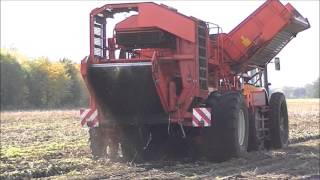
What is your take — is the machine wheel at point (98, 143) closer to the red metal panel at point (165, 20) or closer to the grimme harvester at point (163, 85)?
the grimme harvester at point (163, 85)

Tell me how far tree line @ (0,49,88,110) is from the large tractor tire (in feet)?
203

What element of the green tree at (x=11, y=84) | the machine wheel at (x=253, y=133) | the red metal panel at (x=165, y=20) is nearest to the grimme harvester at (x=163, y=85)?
the red metal panel at (x=165, y=20)

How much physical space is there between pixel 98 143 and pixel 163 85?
6.65 ft

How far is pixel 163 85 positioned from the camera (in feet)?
37.1

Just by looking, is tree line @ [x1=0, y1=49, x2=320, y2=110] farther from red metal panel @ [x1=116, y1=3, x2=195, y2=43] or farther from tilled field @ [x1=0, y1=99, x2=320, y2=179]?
red metal panel @ [x1=116, y1=3, x2=195, y2=43]

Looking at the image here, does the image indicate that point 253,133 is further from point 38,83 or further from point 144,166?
point 38,83

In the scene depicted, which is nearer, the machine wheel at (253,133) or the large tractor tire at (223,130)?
the large tractor tire at (223,130)

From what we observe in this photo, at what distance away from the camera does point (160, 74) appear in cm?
1123

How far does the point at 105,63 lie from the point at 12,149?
14.0 ft

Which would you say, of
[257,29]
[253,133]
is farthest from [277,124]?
[257,29]

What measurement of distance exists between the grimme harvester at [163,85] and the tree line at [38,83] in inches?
2386

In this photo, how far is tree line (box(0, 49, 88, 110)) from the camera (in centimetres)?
7300

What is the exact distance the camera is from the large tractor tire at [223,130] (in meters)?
11.4

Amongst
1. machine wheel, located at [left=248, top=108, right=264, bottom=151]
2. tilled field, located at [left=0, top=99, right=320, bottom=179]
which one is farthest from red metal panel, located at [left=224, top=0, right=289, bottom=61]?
tilled field, located at [left=0, top=99, right=320, bottom=179]
